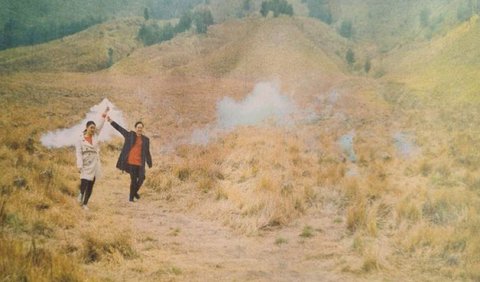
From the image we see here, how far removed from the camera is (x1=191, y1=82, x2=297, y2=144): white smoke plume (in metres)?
16.3

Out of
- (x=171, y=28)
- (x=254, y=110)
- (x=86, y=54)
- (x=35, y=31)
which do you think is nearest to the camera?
(x=254, y=110)

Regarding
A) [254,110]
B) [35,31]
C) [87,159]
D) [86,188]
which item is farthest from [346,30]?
[86,188]

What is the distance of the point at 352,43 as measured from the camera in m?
69.1

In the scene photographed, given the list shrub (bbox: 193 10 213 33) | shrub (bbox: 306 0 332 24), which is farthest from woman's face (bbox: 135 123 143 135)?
shrub (bbox: 306 0 332 24)

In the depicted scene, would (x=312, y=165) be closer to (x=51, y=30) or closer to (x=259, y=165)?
(x=259, y=165)

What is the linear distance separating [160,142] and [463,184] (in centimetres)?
823

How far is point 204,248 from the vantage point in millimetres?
8602

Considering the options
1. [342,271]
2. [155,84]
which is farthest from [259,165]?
[155,84]

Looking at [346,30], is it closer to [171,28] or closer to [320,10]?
[320,10]

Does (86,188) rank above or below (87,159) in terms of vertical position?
below

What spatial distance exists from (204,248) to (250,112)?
32.3 ft

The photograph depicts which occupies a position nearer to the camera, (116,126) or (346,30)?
(116,126)

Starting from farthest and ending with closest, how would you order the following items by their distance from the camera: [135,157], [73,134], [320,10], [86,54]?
[320,10] < [86,54] < [73,134] < [135,157]

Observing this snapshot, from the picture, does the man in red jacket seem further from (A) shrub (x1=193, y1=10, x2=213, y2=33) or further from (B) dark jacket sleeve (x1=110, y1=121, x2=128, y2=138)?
(A) shrub (x1=193, y1=10, x2=213, y2=33)
